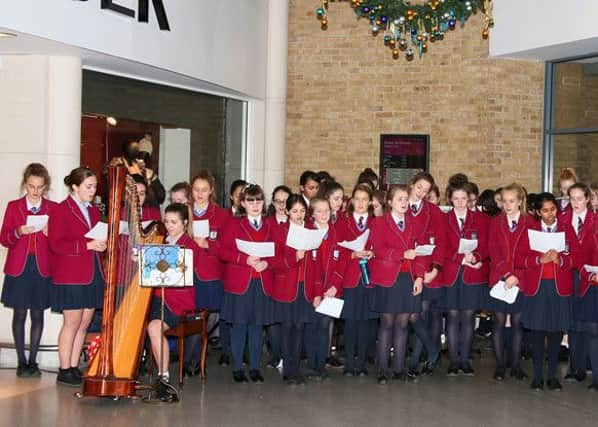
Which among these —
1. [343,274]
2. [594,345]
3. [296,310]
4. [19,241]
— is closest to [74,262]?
[19,241]

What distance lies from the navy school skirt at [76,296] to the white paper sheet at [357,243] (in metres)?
2.21

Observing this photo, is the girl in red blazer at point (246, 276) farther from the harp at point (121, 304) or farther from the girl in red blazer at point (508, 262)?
the girl in red blazer at point (508, 262)

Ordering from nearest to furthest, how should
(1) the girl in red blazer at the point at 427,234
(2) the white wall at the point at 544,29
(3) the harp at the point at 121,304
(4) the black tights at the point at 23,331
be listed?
(3) the harp at the point at 121,304 < (4) the black tights at the point at 23,331 < (1) the girl in red blazer at the point at 427,234 < (2) the white wall at the point at 544,29

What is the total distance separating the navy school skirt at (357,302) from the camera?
10023mm

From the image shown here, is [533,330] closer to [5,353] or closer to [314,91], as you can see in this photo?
[5,353]

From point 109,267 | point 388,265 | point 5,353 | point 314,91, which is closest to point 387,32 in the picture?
point 314,91

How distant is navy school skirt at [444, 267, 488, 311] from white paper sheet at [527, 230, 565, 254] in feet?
3.54

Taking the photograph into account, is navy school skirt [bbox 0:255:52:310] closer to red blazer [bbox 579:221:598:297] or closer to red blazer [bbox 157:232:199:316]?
red blazer [bbox 157:232:199:316]

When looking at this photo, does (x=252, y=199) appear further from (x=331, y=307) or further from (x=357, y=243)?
(x=331, y=307)

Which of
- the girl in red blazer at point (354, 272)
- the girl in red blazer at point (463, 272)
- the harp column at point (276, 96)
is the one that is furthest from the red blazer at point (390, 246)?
the harp column at point (276, 96)

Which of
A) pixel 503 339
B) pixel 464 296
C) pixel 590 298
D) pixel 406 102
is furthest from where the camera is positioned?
pixel 406 102

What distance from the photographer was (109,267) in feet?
25.4

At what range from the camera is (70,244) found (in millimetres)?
9086

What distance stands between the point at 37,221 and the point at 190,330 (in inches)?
64.7
